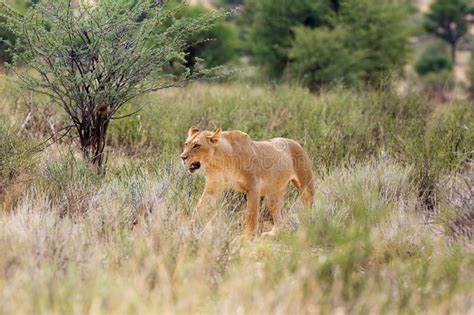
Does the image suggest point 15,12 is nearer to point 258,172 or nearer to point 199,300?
point 258,172

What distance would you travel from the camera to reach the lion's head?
31.8ft

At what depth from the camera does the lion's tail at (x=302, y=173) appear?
429 inches

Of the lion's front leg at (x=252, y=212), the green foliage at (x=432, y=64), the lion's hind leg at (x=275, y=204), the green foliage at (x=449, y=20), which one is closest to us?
the lion's front leg at (x=252, y=212)

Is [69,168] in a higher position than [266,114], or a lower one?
higher

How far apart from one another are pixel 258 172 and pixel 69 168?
2.20 m

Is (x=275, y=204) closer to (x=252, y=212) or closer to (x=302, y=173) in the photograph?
(x=302, y=173)

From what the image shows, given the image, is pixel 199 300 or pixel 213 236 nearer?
pixel 199 300

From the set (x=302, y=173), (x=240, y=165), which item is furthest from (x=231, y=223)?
(x=302, y=173)

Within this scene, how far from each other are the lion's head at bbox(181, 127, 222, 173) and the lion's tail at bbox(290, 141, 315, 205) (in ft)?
4.70

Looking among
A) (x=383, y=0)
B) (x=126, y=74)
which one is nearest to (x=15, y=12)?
(x=126, y=74)

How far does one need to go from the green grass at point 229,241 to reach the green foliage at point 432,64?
4126 centimetres

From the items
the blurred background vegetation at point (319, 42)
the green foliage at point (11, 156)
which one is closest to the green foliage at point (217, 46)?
the blurred background vegetation at point (319, 42)

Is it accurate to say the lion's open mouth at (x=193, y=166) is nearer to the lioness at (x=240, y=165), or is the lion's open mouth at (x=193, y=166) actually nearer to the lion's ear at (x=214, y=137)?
the lioness at (x=240, y=165)

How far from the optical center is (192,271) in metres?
6.65
